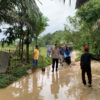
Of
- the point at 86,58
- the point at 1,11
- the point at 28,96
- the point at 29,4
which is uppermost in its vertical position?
the point at 1,11

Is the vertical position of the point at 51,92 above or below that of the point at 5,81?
below

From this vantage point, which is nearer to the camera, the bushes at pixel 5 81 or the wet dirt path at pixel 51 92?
the wet dirt path at pixel 51 92

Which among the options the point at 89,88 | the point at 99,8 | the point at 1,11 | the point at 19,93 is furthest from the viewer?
the point at 99,8

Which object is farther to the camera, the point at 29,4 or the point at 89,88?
the point at 89,88

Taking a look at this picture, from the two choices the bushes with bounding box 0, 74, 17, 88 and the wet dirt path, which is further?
the bushes with bounding box 0, 74, 17, 88

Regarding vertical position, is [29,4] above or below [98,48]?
above

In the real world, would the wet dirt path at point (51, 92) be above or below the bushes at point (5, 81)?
below

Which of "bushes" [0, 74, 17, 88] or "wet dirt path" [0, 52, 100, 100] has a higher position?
"bushes" [0, 74, 17, 88]

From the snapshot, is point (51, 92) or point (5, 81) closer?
point (51, 92)

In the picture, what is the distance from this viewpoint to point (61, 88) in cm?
638

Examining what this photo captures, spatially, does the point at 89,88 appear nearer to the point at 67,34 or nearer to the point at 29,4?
the point at 29,4

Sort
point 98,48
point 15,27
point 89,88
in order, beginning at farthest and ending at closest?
point 98,48 < point 15,27 < point 89,88

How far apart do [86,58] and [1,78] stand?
3.83 metres

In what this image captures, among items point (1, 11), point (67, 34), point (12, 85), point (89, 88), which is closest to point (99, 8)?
point (89, 88)
